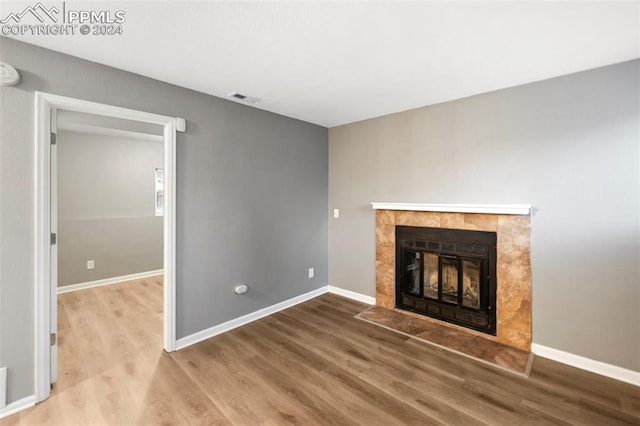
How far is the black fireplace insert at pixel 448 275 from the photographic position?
9.40ft

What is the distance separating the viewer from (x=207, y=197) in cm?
287

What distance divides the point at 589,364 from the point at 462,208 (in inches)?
64.0

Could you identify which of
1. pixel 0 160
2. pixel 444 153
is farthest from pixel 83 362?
pixel 444 153

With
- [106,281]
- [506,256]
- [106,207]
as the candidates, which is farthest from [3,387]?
[506,256]

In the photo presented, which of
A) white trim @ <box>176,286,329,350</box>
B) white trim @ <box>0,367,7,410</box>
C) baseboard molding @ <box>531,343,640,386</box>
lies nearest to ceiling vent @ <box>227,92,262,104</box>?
white trim @ <box>176,286,329,350</box>

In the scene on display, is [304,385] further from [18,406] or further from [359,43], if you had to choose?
[359,43]

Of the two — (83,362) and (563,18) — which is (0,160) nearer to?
(83,362)

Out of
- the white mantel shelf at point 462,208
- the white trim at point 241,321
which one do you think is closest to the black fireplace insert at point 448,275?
the white mantel shelf at point 462,208

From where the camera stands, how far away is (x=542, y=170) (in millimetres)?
2545

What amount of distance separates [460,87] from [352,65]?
1.18m

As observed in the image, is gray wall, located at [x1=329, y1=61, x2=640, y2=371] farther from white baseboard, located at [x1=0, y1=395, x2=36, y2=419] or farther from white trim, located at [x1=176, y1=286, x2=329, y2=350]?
white baseboard, located at [x1=0, y1=395, x2=36, y2=419]

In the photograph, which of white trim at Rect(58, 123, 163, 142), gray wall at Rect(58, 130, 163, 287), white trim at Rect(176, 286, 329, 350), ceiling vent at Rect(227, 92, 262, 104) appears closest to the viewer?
white trim at Rect(176, 286, 329, 350)

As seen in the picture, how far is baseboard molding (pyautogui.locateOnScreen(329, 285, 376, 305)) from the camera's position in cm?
378

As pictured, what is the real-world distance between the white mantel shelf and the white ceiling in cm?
115
